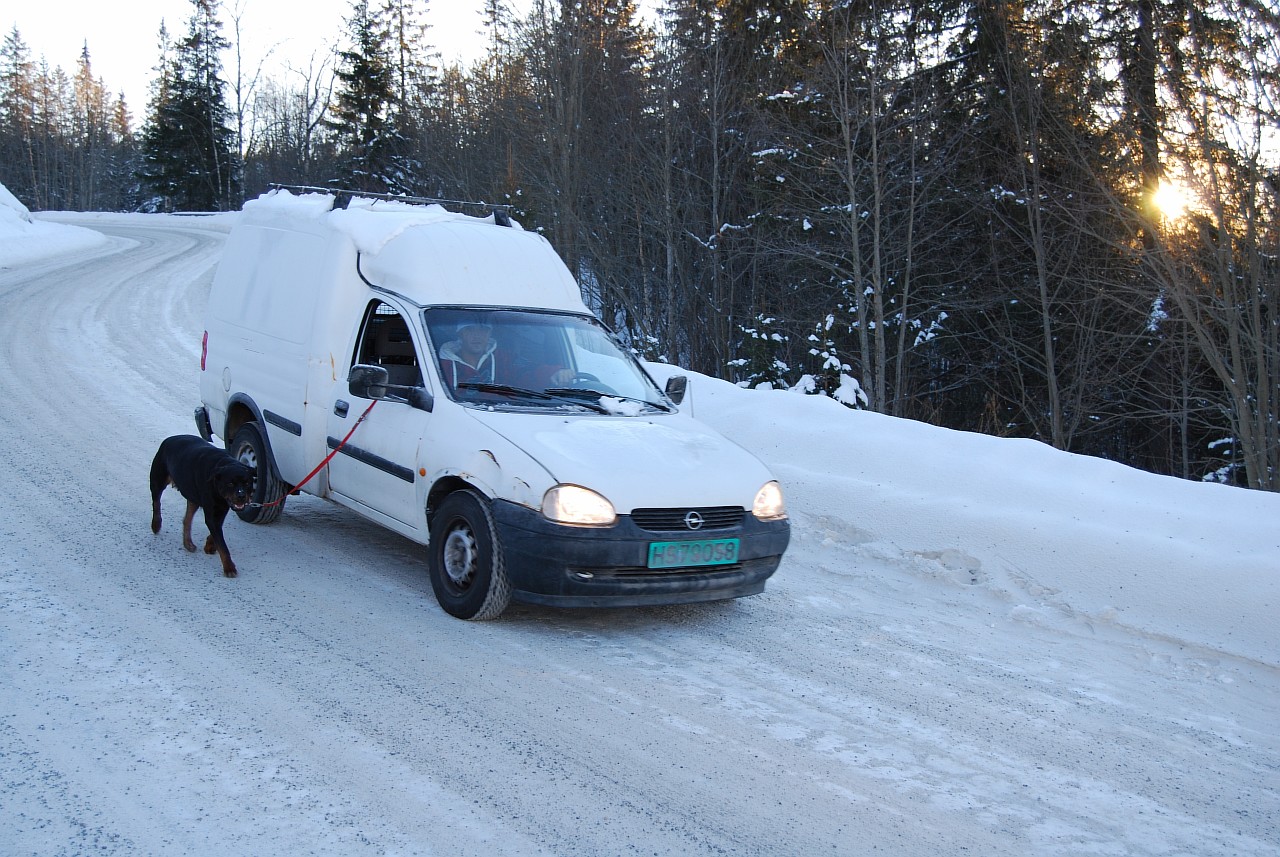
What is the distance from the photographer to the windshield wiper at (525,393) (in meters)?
5.92

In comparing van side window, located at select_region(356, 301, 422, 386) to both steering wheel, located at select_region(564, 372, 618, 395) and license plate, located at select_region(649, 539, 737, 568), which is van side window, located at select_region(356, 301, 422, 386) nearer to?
steering wheel, located at select_region(564, 372, 618, 395)

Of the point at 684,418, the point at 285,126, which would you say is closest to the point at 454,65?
the point at 285,126

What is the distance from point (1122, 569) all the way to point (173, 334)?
13.8 m

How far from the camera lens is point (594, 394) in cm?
623

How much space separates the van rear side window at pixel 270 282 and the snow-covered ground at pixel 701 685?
149cm

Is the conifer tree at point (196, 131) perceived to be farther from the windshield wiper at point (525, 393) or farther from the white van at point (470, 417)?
the windshield wiper at point (525, 393)

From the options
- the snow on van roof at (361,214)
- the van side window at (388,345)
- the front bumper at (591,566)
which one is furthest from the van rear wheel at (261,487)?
the front bumper at (591,566)

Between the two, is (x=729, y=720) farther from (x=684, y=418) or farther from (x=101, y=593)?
(x=101, y=593)

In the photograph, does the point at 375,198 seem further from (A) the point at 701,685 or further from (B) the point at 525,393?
(A) the point at 701,685

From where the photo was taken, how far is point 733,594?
5449 millimetres

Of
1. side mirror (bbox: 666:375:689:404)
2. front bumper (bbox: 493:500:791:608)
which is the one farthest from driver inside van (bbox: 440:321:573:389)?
front bumper (bbox: 493:500:791:608)

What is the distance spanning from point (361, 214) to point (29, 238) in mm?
25003

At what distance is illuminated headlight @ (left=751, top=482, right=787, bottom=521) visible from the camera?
18.2ft

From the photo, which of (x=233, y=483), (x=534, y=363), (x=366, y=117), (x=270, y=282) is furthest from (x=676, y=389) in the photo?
(x=366, y=117)
